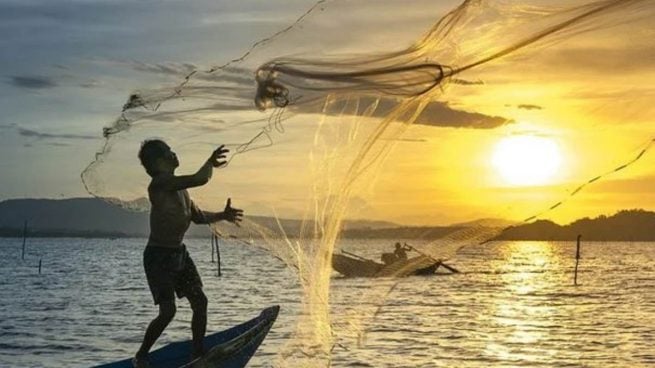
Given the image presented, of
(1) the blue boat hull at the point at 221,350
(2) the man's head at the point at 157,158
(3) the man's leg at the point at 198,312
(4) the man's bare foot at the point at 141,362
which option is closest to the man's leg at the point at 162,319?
(3) the man's leg at the point at 198,312

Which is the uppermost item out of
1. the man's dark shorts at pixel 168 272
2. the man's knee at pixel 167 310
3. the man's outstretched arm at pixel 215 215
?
the man's outstretched arm at pixel 215 215

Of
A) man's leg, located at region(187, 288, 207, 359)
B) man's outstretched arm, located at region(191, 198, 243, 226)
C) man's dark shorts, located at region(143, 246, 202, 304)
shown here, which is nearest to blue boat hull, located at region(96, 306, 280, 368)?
man's leg, located at region(187, 288, 207, 359)

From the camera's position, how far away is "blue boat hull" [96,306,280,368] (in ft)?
40.0

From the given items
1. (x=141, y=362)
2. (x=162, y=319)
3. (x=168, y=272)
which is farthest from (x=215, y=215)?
(x=141, y=362)

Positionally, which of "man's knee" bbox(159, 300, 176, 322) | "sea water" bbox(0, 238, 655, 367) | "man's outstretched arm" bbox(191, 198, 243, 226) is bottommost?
"sea water" bbox(0, 238, 655, 367)

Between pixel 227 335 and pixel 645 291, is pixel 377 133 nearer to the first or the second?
pixel 227 335

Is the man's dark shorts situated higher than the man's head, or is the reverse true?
the man's head

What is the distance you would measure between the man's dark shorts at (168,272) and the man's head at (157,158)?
2.37ft

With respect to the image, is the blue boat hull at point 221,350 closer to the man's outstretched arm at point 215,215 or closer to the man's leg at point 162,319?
the man's leg at point 162,319

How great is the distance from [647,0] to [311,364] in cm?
519

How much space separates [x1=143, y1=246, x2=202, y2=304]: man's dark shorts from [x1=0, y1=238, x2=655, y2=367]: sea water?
157 cm

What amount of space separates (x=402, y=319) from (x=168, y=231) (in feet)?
86.6

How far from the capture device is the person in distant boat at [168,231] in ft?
34.9

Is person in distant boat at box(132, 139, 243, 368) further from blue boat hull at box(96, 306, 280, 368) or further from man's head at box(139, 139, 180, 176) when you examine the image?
blue boat hull at box(96, 306, 280, 368)
